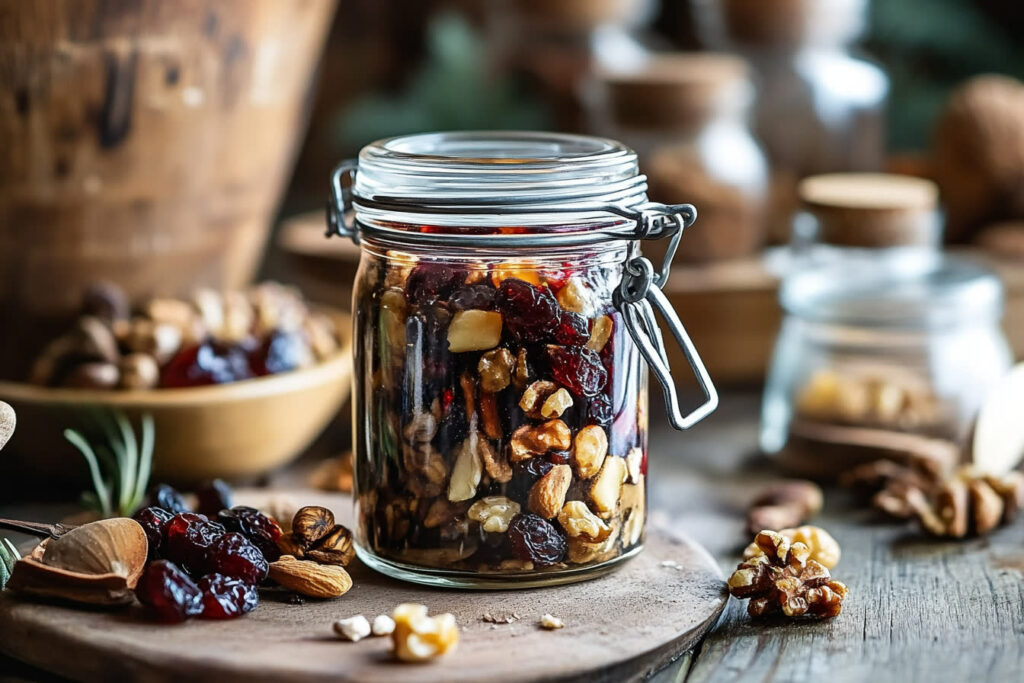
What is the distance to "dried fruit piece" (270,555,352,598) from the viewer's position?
825mm

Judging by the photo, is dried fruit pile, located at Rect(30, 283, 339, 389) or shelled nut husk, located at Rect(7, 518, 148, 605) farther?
dried fruit pile, located at Rect(30, 283, 339, 389)

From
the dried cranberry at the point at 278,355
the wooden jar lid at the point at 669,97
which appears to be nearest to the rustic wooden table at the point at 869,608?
the dried cranberry at the point at 278,355

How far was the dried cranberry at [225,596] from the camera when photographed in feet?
2.56

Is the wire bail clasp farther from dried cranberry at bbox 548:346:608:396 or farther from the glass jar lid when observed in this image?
the glass jar lid

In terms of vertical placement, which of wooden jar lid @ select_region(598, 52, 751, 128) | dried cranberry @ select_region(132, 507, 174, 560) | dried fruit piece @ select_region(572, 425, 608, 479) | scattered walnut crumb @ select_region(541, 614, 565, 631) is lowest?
scattered walnut crumb @ select_region(541, 614, 565, 631)

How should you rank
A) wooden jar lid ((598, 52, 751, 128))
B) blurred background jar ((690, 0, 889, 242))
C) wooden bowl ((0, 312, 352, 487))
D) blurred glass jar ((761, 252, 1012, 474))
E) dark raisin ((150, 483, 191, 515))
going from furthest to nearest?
blurred background jar ((690, 0, 889, 242)) < wooden jar lid ((598, 52, 751, 128)) < blurred glass jar ((761, 252, 1012, 474)) < wooden bowl ((0, 312, 352, 487)) < dark raisin ((150, 483, 191, 515))

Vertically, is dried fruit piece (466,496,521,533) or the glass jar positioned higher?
the glass jar

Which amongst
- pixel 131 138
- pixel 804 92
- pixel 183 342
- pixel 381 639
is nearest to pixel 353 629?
pixel 381 639

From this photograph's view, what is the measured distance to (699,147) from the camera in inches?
54.9

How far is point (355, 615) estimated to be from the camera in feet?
2.63

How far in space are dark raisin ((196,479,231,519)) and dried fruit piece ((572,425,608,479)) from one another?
11.4 inches

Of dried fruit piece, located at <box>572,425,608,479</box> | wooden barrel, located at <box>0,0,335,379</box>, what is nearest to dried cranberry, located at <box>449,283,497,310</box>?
dried fruit piece, located at <box>572,425,608,479</box>

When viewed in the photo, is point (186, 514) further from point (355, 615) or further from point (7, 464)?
point (7, 464)

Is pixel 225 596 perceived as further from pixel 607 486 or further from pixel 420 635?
pixel 607 486
